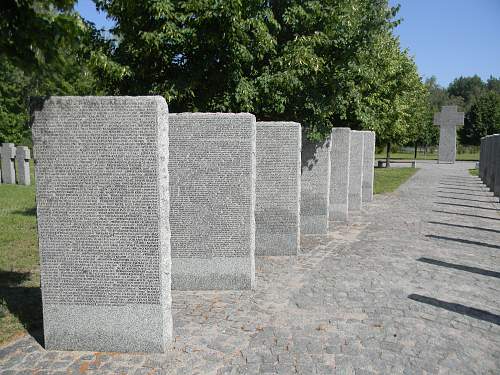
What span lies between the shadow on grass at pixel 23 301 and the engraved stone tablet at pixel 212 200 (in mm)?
2018

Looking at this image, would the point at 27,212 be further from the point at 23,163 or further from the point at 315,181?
the point at 315,181

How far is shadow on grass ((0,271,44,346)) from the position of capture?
579 cm

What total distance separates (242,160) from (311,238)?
4.53m

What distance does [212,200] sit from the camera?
7.12m

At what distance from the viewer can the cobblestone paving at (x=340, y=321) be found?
4.87m

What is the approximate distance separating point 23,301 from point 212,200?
10.1ft

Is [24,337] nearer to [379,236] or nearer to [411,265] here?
[411,265]

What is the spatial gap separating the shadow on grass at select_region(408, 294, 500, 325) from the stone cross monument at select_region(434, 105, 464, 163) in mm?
40402

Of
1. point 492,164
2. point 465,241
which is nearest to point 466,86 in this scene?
point 492,164

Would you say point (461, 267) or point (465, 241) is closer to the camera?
point (461, 267)

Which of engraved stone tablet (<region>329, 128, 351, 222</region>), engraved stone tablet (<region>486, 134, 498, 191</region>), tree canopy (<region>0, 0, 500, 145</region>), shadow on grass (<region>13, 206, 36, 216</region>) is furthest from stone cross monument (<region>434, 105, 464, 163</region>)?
shadow on grass (<region>13, 206, 36, 216</region>)

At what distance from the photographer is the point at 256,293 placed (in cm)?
711

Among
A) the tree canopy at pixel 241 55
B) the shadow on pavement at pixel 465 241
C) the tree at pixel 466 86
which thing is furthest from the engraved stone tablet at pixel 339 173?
the tree at pixel 466 86

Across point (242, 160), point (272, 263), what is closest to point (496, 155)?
point (272, 263)
